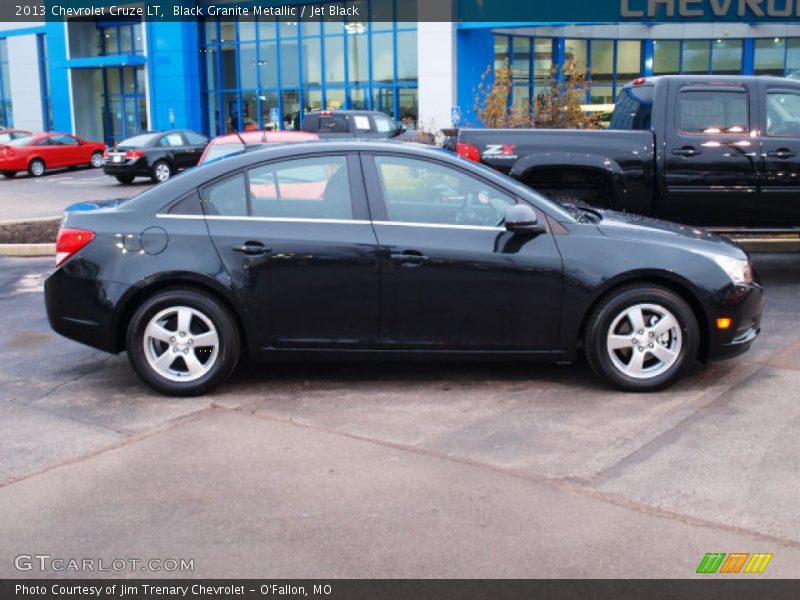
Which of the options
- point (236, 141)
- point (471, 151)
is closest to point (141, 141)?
point (236, 141)

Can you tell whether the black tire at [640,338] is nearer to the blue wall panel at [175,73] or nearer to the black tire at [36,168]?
the black tire at [36,168]

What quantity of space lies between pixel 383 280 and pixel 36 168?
28.0 metres

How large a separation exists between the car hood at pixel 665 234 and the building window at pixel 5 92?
1778 inches

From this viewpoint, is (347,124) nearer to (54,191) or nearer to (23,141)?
(54,191)

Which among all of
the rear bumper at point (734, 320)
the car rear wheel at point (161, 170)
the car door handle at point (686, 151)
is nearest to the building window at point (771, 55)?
the car rear wheel at point (161, 170)

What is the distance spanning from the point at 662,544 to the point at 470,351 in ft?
7.46

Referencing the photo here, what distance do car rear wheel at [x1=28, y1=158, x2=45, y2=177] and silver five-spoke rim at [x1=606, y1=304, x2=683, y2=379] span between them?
28487mm

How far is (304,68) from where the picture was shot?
115 feet

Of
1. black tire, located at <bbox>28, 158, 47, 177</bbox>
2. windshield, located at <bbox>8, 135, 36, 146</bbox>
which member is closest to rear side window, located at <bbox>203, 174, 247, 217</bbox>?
→ black tire, located at <bbox>28, 158, 47, 177</bbox>

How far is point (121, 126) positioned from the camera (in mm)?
41469

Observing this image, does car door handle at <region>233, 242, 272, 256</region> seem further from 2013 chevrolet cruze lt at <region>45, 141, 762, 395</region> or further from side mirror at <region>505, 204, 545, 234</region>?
side mirror at <region>505, 204, 545, 234</region>

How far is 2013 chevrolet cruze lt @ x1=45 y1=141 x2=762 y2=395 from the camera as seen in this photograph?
227 inches
